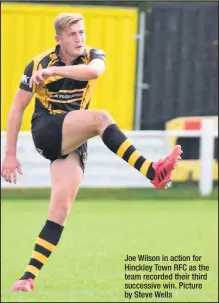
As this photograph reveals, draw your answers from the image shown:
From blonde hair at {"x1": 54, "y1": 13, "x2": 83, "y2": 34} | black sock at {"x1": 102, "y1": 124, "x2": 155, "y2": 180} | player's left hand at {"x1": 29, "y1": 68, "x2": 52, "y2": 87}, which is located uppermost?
blonde hair at {"x1": 54, "y1": 13, "x2": 83, "y2": 34}

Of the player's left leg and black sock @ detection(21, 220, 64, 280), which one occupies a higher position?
the player's left leg

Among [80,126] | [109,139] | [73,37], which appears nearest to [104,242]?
[109,139]

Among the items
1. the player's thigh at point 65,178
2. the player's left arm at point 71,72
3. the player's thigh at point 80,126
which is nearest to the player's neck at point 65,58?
the player's left arm at point 71,72

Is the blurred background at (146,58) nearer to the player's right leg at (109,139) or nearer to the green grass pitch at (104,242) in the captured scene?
the green grass pitch at (104,242)

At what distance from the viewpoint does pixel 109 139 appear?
5656mm

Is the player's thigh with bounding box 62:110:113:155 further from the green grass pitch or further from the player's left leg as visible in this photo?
the green grass pitch

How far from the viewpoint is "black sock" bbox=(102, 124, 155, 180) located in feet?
18.6

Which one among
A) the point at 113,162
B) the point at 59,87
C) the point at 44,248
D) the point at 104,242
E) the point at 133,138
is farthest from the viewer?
the point at 113,162

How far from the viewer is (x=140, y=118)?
2178cm

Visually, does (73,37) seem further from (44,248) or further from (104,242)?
(104,242)

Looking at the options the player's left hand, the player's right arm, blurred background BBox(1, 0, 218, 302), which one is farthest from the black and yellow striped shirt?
blurred background BBox(1, 0, 218, 302)

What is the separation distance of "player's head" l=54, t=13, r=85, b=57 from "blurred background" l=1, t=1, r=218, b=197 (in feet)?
48.1

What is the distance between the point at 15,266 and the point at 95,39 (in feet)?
28.5

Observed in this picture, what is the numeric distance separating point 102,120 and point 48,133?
1.06ft
